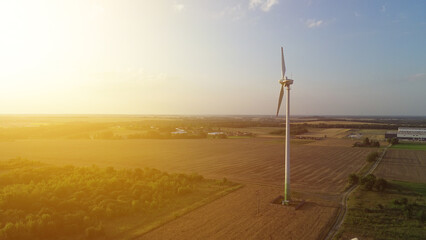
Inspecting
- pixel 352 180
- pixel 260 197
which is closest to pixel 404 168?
pixel 352 180

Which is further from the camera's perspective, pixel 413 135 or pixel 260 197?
pixel 413 135

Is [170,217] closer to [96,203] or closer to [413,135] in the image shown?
[96,203]

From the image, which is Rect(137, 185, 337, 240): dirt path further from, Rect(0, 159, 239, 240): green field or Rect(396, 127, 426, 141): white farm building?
Rect(396, 127, 426, 141): white farm building

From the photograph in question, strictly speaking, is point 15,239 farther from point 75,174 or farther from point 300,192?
point 300,192

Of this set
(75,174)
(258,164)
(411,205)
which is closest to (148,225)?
(75,174)

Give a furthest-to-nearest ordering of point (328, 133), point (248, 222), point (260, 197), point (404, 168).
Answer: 1. point (328, 133)
2. point (404, 168)
3. point (260, 197)
4. point (248, 222)

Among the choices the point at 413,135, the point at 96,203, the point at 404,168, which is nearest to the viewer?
the point at 96,203
